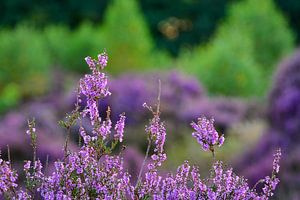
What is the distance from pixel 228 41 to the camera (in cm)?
2091

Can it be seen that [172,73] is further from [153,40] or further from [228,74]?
[153,40]

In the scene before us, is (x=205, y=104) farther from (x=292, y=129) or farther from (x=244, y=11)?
(x=244, y=11)

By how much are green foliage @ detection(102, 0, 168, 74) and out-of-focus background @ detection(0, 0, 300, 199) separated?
31 millimetres

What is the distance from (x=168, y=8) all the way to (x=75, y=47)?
717 cm

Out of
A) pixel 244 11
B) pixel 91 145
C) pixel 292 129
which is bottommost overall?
pixel 91 145

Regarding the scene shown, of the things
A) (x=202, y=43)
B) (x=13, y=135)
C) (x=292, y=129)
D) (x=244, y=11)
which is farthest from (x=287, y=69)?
(x=202, y=43)

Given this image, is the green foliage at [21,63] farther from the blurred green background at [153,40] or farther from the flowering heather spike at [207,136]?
the flowering heather spike at [207,136]

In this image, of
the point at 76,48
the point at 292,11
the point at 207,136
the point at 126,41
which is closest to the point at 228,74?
the point at 126,41

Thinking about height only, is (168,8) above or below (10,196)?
above

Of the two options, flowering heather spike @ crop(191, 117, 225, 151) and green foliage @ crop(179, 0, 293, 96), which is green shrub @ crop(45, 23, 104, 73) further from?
flowering heather spike @ crop(191, 117, 225, 151)

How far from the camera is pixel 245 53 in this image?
20672 millimetres

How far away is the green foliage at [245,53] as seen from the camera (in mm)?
19406

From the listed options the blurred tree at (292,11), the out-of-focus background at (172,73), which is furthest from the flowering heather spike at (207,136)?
the blurred tree at (292,11)

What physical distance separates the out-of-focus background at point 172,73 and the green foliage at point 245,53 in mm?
29
